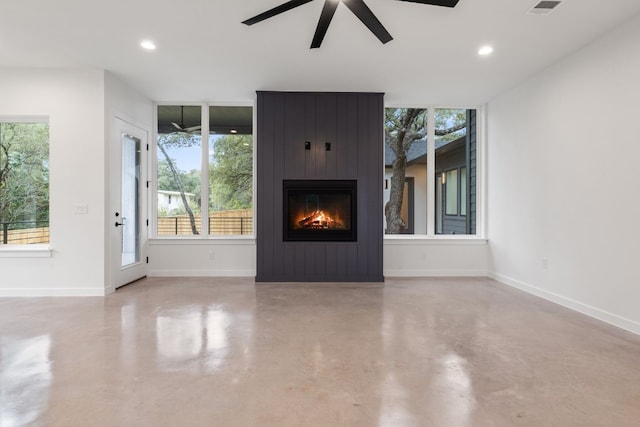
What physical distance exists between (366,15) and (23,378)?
359cm

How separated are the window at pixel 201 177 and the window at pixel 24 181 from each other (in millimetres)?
1592

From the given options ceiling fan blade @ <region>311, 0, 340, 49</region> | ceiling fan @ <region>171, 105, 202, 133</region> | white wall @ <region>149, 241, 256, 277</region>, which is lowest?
white wall @ <region>149, 241, 256, 277</region>

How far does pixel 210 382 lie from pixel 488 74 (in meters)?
4.74

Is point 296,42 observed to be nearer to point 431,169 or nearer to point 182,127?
point 182,127

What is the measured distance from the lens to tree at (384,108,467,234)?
234 inches

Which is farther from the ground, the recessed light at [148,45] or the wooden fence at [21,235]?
the recessed light at [148,45]

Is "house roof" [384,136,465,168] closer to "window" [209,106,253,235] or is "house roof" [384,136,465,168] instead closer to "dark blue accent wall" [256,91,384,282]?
"dark blue accent wall" [256,91,384,282]

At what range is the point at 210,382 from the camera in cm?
218

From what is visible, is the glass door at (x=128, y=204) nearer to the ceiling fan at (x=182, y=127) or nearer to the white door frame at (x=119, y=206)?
the white door frame at (x=119, y=206)

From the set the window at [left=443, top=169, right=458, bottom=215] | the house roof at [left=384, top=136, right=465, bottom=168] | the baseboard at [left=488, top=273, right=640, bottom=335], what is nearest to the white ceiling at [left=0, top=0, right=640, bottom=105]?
the house roof at [left=384, top=136, right=465, bottom=168]

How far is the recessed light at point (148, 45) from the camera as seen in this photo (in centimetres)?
365

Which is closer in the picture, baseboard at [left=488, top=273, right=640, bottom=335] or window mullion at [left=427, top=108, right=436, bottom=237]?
baseboard at [left=488, top=273, right=640, bottom=335]

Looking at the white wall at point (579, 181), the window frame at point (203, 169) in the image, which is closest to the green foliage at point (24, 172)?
the window frame at point (203, 169)

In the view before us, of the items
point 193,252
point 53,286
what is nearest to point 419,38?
point 193,252
